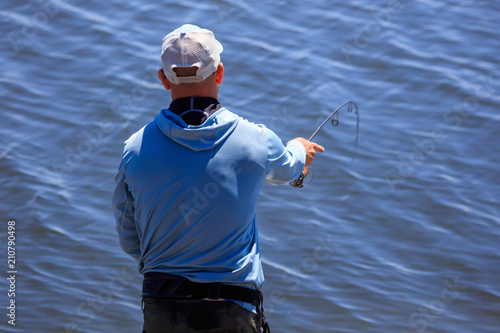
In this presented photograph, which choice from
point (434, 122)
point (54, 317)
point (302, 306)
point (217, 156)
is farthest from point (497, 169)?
point (217, 156)

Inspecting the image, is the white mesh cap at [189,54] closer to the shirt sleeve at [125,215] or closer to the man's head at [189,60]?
the man's head at [189,60]

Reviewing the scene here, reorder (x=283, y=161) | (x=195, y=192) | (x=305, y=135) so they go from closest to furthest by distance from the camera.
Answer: (x=195, y=192) < (x=283, y=161) < (x=305, y=135)

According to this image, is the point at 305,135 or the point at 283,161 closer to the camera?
the point at 283,161

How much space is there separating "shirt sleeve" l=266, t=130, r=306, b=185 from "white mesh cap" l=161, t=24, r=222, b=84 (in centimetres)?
30

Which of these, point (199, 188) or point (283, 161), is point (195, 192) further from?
point (283, 161)

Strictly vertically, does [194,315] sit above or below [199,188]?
below

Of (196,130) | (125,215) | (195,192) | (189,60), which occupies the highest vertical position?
(189,60)

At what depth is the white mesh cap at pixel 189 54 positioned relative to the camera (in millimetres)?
2137

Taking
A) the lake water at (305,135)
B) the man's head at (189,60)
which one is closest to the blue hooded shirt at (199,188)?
the man's head at (189,60)

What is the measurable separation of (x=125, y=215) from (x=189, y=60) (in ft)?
1.88

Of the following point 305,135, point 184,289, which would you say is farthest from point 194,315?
point 305,135

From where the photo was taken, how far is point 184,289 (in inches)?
84.7

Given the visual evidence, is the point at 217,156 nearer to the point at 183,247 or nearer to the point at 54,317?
the point at 183,247

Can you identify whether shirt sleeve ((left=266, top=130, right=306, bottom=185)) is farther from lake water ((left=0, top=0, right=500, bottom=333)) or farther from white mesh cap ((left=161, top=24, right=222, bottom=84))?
lake water ((left=0, top=0, right=500, bottom=333))
